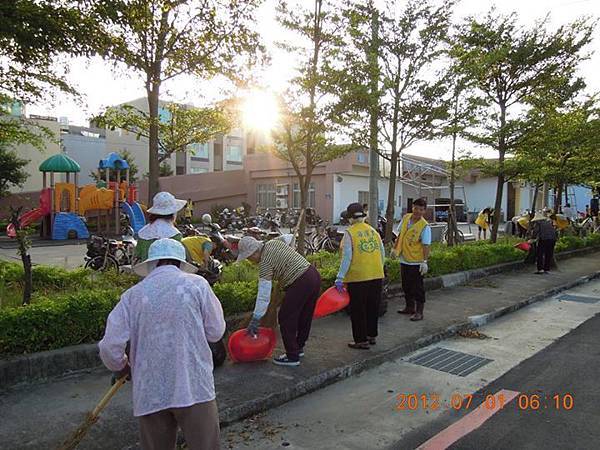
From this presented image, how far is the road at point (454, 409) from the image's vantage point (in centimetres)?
366

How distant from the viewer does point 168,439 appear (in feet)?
8.29

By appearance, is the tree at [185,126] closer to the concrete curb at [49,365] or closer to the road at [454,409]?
the concrete curb at [49,365]

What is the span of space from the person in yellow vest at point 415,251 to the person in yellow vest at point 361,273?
148 centimetres

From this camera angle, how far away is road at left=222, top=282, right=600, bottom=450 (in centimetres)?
366

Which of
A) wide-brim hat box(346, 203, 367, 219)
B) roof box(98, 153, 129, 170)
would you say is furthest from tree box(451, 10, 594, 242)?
roof box(98, 153, 129, 170)

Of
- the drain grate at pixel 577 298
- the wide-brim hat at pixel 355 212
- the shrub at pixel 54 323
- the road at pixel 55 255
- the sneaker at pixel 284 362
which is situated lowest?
the drain grate at pixel 577 298

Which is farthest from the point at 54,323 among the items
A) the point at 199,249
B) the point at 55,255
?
the point at 55,255

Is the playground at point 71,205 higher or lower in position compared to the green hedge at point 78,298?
higher

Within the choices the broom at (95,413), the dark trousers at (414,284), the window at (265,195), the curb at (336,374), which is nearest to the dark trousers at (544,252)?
the curb at (336,374)

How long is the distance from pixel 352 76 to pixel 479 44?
5.86m

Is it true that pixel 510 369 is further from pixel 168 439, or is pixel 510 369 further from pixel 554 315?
pixel 168 439

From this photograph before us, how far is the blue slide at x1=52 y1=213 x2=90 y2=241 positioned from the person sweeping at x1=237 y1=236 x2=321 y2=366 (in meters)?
17.3

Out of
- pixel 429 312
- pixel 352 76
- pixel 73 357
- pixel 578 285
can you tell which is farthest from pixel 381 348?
pixel 578 285

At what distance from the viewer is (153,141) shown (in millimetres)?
7188
